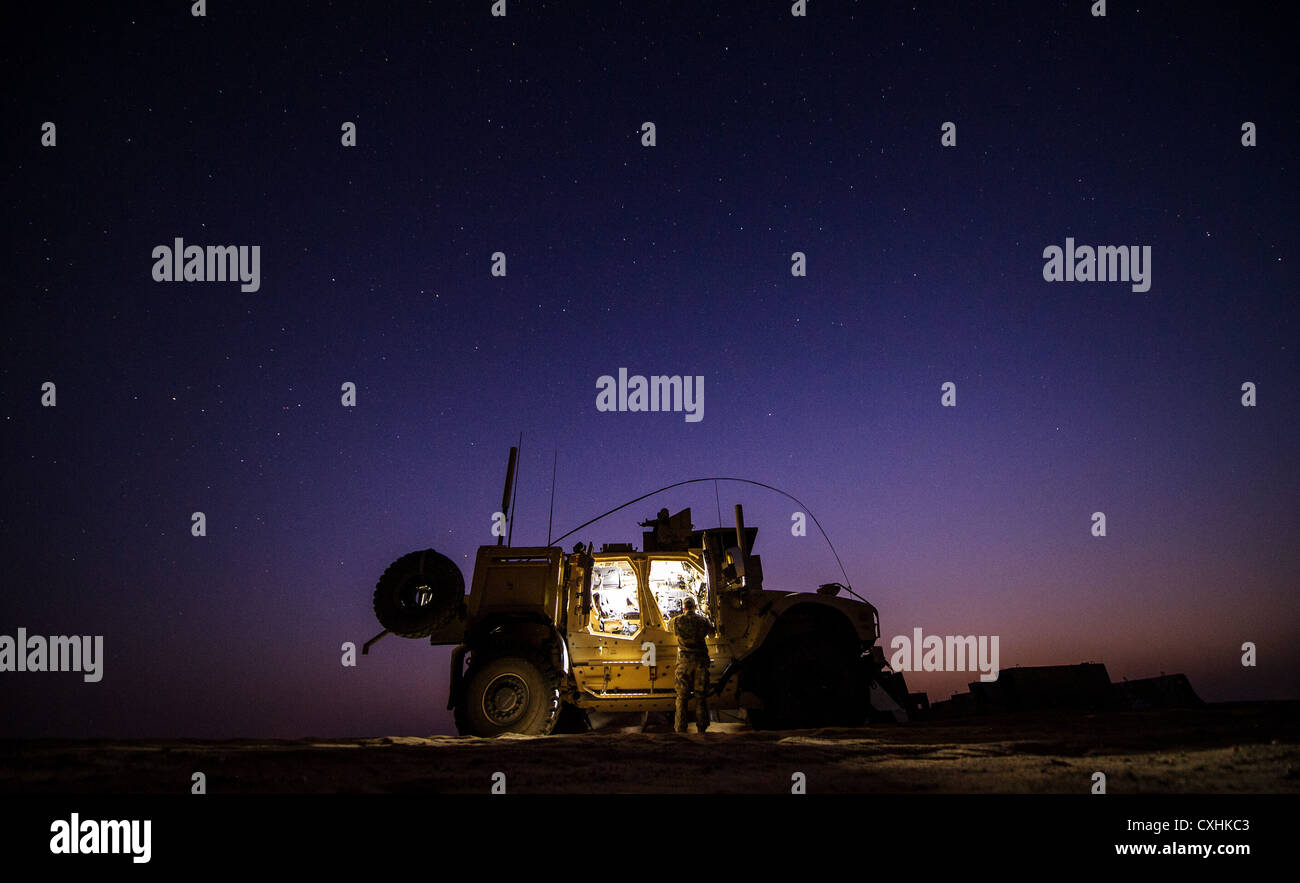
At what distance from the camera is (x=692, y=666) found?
956 cm

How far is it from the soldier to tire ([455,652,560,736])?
1.60 metres

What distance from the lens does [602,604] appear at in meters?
10.2

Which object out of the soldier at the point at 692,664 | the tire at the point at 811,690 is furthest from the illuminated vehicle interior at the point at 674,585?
the tire at the point at 811,690

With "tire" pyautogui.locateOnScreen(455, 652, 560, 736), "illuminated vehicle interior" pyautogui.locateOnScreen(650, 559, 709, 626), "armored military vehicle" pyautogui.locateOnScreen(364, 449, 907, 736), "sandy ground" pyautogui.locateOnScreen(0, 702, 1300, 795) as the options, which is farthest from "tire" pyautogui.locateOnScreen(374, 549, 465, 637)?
"illuminated vehicle interior" pyautogui.locateOnScreen(650, 559, 709, 626)

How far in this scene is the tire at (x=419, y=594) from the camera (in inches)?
378

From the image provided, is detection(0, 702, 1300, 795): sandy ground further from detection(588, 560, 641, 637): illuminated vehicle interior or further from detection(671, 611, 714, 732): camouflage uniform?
detection(588, 560, 641, 637): illuminated vehicle interior

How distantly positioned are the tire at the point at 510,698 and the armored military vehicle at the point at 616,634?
0.5 inches

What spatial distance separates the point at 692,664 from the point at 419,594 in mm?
3658

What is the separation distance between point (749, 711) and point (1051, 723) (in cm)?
417

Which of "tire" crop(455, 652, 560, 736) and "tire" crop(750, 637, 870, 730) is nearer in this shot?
"tire" crop(455, 652, 560, 736)

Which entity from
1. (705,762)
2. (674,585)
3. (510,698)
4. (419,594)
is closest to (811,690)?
(674,585)

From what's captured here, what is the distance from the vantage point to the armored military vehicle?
31.5 feet
